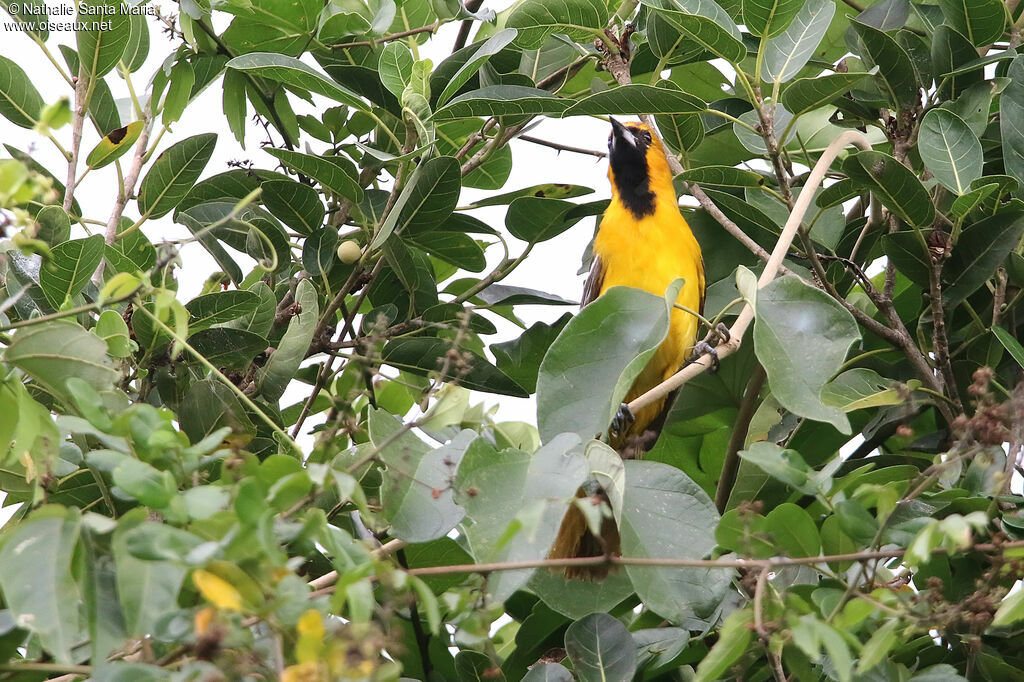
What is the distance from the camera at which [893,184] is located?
76.8 inches

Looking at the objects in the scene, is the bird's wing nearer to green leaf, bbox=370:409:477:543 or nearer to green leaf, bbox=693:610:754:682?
green leaf, bbox=370:409:477:543

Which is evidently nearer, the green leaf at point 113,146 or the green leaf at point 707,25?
the green leaf at point 707,25

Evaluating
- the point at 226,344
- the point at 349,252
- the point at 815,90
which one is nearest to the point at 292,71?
the point at 349,252

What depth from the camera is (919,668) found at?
5.81 ft

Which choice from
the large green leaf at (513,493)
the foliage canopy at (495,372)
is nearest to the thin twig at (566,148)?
the foliage canopy at (495,372)

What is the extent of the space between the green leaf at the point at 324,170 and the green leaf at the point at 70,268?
0.43 metres

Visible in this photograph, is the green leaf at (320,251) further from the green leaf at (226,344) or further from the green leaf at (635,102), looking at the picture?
the green leaf at (635,102)

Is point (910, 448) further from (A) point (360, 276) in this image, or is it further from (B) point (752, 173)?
(A) point (360, 276)

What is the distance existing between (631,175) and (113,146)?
2.18 metres

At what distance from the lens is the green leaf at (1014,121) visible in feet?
6.70

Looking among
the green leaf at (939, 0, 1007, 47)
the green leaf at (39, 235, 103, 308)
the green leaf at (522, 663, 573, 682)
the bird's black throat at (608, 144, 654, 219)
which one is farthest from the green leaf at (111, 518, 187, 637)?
the bird's black throat at (608, 144, 654, 219)

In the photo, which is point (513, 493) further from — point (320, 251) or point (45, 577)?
point (320, 251)

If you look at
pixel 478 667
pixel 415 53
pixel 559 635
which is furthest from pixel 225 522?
pixel 415 53

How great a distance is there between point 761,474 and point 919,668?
0.42m
